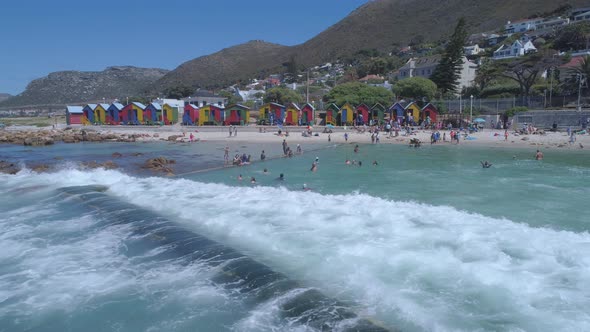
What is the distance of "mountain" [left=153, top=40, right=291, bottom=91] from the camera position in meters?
154

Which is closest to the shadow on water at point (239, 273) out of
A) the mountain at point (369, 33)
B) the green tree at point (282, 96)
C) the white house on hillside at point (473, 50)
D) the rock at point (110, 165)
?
the rock at point (110, 165)

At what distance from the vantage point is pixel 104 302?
7.46m

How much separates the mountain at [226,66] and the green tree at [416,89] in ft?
330

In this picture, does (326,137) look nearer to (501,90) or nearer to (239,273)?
(501,90)

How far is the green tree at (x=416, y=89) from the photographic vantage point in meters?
47.0

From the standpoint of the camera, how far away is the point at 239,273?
8.21 meters

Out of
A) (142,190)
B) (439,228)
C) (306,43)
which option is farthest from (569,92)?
(306,43)

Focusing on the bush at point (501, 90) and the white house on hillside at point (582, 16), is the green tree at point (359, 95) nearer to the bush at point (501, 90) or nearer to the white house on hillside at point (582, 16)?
the bush at point (501, 90)

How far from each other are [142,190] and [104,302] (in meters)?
9.27

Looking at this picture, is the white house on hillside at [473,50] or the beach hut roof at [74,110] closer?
the beach hut roof at [74,110]

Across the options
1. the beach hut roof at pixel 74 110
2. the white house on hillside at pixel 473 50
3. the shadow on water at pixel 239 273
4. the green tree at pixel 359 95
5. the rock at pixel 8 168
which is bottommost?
the shadow on water at pixel 239 273

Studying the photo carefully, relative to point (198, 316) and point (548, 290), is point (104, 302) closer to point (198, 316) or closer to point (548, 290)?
point (198, 316)

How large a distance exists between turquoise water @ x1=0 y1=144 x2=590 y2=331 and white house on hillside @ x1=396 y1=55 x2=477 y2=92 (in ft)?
154

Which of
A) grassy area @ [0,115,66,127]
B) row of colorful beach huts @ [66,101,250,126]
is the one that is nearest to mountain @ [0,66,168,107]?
grassy area @ [0,115,66,127]
